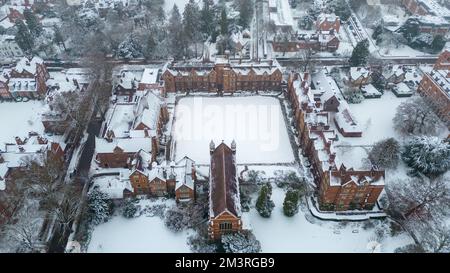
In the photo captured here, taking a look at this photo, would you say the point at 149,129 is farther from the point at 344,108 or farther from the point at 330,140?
the point at 344,108

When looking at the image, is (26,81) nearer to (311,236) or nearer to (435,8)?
(311,236)

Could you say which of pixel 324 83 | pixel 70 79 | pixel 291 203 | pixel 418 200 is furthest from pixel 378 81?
pixel 70 79

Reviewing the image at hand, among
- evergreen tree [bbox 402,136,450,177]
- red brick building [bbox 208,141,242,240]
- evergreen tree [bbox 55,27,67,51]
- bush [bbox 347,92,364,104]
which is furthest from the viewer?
evergreen tree [bbox 55,27,67,51]

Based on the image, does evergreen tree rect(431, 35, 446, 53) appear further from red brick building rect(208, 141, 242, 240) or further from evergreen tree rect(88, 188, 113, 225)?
evergreen tree rect(88, 188, 113, 225)

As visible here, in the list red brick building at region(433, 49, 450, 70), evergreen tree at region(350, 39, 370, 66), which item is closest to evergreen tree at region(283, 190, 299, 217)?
evergreen tree at region(350, 39, 370, 66)

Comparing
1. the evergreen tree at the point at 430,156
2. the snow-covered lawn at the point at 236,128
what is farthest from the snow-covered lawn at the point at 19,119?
the evergreen tree at the point at 430,156
